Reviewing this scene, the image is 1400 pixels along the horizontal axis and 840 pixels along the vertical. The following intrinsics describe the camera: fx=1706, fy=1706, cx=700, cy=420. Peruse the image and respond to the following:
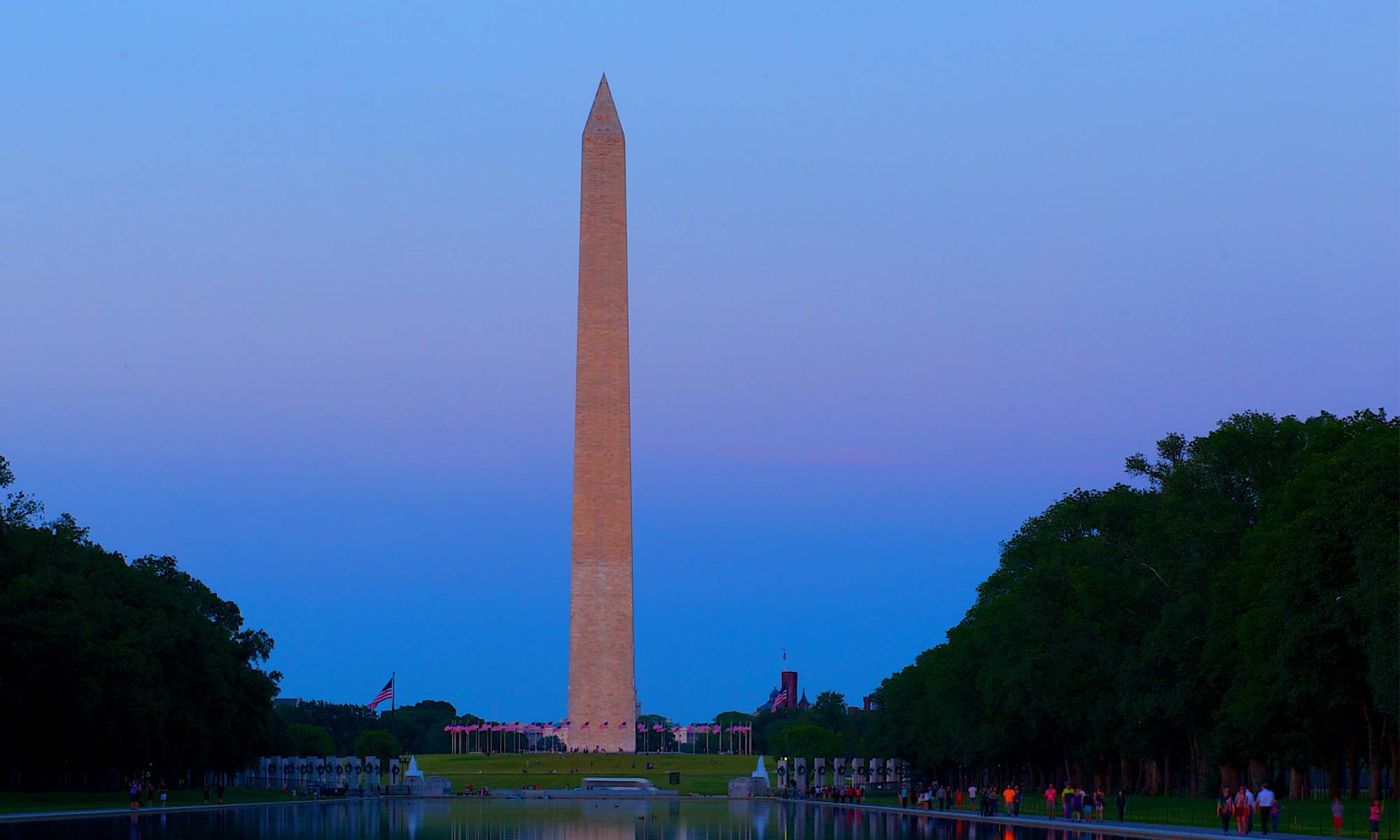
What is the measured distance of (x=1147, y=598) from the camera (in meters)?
54.5

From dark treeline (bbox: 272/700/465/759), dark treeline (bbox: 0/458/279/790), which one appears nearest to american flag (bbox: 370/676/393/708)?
dark treeline (bbox: 0/458/279/790)

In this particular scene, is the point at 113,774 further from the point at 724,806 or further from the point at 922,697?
the point at 922,697

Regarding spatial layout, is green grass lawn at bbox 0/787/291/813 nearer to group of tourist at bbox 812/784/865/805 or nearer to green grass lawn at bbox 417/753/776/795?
green grass lawn at bbox 417/753/776/795

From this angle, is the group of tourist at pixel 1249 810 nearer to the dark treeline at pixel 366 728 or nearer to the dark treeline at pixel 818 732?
the dark treeline at pixel 818 732

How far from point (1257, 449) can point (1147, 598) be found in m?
6.04

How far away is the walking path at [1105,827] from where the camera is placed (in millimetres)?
36625

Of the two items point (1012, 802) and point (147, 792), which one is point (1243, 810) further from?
point (147, 792)

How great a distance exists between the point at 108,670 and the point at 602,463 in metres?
32.1

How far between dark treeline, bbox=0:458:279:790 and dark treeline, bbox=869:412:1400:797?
31327 mm

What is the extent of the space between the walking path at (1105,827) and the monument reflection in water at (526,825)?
79 centimetres

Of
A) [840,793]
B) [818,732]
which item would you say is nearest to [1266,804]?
[840,793]

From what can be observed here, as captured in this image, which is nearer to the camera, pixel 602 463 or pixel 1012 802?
pixel 1012 802

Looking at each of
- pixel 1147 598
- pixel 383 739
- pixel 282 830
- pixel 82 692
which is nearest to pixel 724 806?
pixel 1147 598

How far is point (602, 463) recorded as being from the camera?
8238cm
